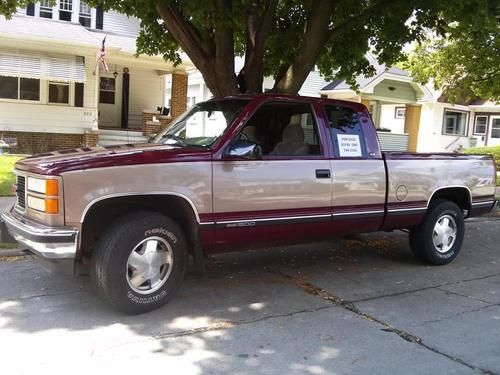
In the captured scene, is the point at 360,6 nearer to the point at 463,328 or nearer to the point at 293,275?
the point at 293,275

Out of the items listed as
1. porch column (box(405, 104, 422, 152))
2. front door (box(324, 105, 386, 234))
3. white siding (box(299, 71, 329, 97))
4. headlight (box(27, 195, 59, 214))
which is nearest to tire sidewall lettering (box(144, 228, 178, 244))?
headlight (box(27, 195, 59, 214))

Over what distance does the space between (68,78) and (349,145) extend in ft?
42.2

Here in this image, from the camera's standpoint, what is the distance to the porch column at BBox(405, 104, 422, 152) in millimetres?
27814

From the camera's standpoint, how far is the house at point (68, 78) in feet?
53.3

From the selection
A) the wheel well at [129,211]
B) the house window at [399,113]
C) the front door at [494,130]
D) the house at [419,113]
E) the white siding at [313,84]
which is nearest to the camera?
the wheel well at [129,211]

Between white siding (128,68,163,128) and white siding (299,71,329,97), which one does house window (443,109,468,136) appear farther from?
white siding (128,68,163,128)

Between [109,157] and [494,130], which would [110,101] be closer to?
[109,157]

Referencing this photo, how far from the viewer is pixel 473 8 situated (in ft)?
23.4

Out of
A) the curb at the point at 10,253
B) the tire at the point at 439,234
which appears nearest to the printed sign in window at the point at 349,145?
the tire at the point at 439,234

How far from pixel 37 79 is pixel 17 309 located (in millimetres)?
14129

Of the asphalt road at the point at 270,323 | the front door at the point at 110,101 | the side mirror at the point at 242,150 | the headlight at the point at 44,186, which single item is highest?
the front door at the point at 110,101

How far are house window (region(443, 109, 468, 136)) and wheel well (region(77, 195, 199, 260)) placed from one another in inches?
1110

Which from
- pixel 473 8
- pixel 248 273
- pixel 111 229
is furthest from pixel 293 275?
pixel 473 8

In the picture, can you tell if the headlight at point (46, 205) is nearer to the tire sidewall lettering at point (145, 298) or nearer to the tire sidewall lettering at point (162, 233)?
the tire sidewall lettering at point (162, 233)
